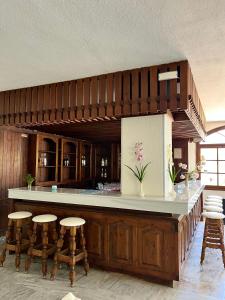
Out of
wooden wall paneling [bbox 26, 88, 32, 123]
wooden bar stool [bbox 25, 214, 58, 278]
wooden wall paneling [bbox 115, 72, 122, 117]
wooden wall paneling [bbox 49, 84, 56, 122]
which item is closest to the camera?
wooden bar stool [bbox 25, 214, 58, 278]

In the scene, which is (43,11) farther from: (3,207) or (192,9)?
(3,207)

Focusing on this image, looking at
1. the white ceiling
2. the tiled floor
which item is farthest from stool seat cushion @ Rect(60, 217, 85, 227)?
the white ceiling

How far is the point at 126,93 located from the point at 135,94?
5.3 inches

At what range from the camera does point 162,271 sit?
2941 mm

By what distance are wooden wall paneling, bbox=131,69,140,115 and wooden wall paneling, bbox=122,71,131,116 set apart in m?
0.06

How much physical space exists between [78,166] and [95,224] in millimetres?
3131

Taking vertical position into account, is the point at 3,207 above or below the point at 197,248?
above

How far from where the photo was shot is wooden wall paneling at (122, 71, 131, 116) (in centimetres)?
325

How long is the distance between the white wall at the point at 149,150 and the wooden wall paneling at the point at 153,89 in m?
0.21

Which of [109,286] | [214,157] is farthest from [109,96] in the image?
[214,157]

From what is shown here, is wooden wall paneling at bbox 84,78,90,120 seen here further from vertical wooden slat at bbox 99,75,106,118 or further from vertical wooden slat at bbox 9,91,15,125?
vertical wooden slat at bbox 9,91,15,125

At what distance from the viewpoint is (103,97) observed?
11.2 ft

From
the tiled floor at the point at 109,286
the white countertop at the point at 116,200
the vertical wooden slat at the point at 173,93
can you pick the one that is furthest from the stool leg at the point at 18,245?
the vertical wooden slat at the point at 173,93

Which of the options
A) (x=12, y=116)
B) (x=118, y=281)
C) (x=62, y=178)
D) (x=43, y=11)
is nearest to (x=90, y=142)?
(x=62, y=178)
